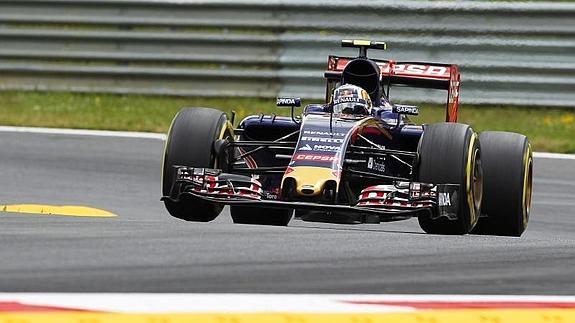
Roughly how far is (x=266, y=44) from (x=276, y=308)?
10465mm

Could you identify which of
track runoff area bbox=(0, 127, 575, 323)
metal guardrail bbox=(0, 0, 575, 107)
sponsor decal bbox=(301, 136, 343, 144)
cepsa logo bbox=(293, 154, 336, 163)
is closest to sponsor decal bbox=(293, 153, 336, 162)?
cepsa logo bbox=(293, 154, 336, 163)

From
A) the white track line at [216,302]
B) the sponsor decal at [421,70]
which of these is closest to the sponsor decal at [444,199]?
the sponsor decal at [421,70]

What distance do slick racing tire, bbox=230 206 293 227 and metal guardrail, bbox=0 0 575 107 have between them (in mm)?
4745

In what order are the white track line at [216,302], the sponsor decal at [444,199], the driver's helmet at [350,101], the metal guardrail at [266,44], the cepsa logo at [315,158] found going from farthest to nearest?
the metal guardrail at [266,44]
the driver's helmet at [350,101]
the cepsa logo at [315,158]
the sponsor decal at [444,199]
the white track line at [216,302]

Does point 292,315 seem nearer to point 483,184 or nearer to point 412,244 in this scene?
point 412,244

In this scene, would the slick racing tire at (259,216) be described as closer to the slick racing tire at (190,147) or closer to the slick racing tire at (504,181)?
the slick racing tire at (190,147)

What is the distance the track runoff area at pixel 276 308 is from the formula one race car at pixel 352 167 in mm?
3192

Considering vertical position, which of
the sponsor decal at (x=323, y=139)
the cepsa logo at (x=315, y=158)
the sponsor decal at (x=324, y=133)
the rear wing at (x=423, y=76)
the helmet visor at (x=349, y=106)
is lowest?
the cepsa logo at (x=315, y=158)

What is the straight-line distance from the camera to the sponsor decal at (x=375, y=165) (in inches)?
364

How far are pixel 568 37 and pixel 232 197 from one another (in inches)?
261

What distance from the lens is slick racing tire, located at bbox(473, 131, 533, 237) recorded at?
917 centimetres

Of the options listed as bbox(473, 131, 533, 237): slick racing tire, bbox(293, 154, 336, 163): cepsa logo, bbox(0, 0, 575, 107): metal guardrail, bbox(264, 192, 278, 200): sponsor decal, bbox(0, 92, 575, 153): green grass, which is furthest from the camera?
bbox(0, 0, 575, 107): metal guardrail

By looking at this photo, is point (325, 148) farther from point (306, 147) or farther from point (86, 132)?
point (86, 132)

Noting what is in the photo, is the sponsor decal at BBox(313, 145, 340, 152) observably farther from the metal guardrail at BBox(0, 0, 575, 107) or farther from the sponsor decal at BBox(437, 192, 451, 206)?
the metal guardrail at BBox(0, 0, 575, 107)
